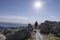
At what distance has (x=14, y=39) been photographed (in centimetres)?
2038

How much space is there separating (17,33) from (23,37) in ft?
6.54

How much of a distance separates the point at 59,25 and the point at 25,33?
1400 centimetres

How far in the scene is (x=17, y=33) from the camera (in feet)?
71.9

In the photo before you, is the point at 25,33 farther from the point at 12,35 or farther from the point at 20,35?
the point at 12,35

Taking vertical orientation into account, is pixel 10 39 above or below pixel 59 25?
below

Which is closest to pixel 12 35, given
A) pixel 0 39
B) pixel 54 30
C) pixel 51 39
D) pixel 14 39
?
pixel 14 39

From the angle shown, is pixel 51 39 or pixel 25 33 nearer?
pixel 51 39

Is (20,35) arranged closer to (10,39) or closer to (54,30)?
(10,39)

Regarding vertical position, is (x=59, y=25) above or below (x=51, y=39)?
above

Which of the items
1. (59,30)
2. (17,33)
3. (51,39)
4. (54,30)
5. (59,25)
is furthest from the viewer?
(59,25)

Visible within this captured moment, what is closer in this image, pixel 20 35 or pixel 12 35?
pixel 12 35

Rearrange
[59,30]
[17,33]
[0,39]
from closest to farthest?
[0,39] → [17,33] → [59,30]

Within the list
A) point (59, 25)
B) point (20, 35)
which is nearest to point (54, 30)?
point (59, 25)

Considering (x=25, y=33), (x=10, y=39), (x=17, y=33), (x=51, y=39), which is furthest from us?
(x=25, y=33)
